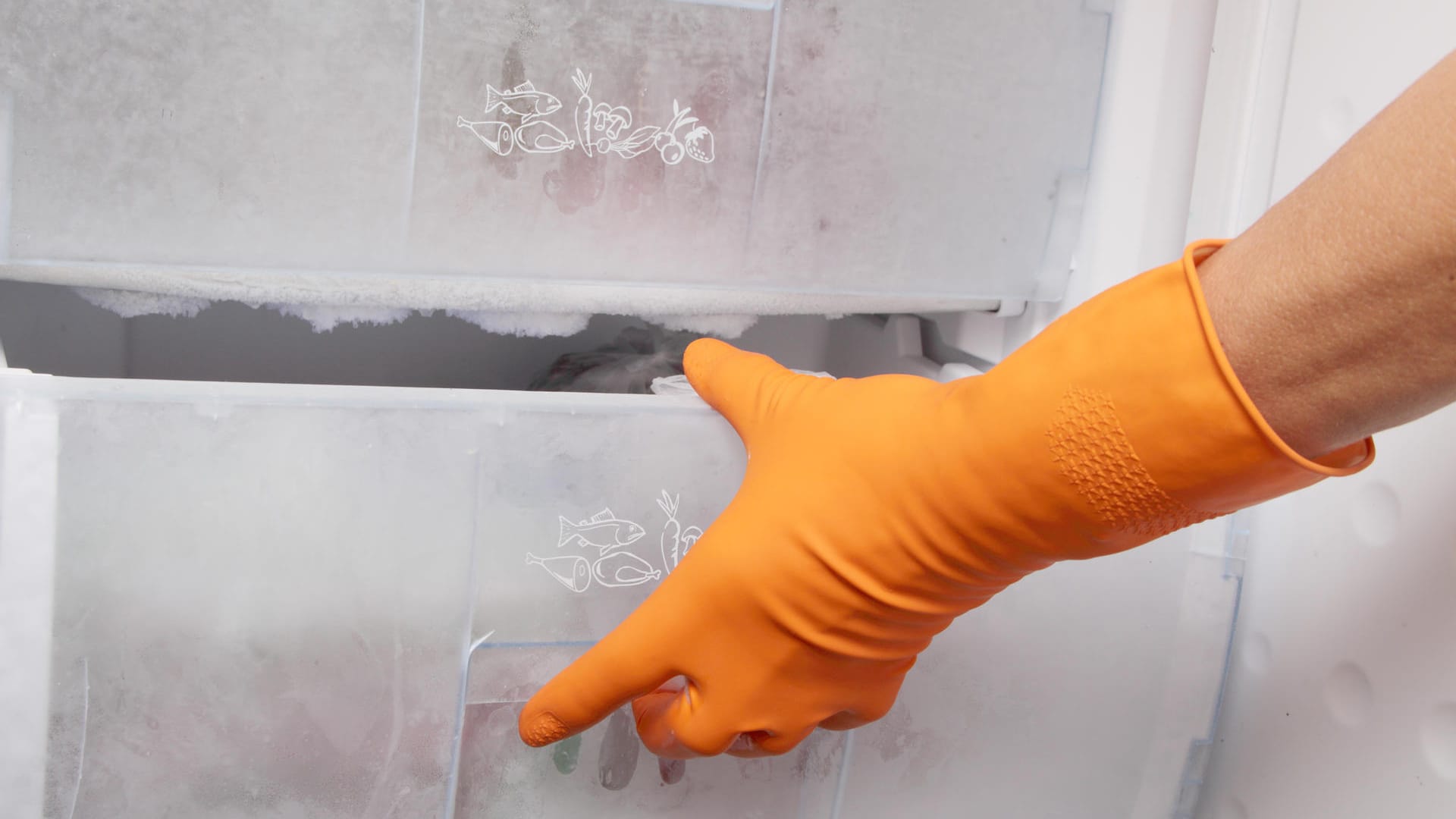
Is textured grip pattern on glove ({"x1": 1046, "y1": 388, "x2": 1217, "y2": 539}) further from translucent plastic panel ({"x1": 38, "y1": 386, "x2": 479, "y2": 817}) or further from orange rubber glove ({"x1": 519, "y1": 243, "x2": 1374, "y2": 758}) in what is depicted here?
translucent plastic panel ({"x1": 38, "y1": 386, "x2": 479, "y2": 817})

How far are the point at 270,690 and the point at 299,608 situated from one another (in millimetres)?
61

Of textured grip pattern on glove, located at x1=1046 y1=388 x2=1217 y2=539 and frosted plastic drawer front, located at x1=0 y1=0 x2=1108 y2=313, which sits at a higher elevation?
frosted plastic drawer front, located at x1=0 y1=0 x2=1108 y2=313

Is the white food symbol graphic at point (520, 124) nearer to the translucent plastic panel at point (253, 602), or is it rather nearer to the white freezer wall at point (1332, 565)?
the translucent plastic panel at point (253, 602)

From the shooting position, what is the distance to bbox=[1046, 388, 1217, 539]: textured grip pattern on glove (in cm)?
52

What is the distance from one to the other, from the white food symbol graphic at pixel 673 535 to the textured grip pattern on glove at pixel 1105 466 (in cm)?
30

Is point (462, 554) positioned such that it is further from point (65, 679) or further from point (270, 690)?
point (65, 679)

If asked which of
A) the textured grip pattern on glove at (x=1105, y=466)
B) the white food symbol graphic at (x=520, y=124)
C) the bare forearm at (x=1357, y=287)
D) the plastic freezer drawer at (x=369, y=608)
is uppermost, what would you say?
the white food symbol graphic at (x=520, y=124)

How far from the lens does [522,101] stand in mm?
728

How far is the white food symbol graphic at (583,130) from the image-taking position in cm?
73

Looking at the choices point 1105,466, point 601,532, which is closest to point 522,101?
point 601,532

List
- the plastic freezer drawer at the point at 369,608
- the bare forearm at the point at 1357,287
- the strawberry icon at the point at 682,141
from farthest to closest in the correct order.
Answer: the strawberry icon at the point at 682,141
the plastic freezer drawer at the point at 369,608
the bare forearm at the point at 1357,287

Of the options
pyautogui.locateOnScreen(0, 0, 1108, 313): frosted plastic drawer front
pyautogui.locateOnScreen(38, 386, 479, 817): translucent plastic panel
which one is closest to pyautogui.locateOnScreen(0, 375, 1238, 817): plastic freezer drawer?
pyautogui.locateOnScreen(38, 386, 479, 817): translucent plastic panel

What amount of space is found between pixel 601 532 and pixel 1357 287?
48cm

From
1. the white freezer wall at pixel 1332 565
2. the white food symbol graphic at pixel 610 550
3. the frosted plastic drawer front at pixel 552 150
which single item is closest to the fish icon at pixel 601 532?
the white food symbol graphic at pixel 610 550
